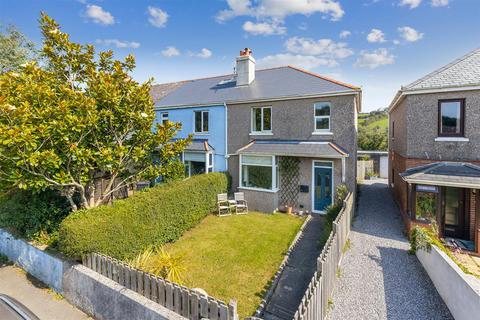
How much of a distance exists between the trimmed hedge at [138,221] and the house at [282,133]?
12.9 feet

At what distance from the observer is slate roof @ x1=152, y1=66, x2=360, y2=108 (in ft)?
48.8

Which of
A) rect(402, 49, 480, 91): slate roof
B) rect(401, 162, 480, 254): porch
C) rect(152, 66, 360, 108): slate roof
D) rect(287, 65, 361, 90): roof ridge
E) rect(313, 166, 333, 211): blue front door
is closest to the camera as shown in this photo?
rect(401, 162, 480, 254): porch

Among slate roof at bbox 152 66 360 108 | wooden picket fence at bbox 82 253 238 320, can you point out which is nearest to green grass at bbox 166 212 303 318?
wooden picket fence at bbox 82 253 238 320

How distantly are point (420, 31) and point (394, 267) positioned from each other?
41.1ft

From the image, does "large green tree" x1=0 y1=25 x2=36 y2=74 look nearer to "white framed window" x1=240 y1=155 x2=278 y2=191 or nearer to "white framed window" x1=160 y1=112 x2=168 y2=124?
"white framed window" x1=160 y1=112 x2=168 y2=124

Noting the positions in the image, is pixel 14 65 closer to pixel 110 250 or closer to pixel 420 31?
pixel 110 250

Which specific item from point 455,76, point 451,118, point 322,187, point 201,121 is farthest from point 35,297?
point 455,76

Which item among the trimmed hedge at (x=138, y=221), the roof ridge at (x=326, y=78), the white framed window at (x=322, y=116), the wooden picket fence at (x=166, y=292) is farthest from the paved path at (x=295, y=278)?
the roof ridge at (x=326, y=78)

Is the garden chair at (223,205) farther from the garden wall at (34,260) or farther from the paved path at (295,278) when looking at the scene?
the garden wall at (34,260)

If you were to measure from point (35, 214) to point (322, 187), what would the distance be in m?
14.0

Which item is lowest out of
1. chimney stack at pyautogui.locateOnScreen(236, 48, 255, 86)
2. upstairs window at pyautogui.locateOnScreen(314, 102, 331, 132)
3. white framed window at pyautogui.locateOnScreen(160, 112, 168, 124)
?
upstairs window at pyautogui.locateOnScreen(314, 102, 331, 132)

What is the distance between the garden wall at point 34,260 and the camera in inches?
312

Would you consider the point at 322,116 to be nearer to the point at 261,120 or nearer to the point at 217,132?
the point at 261,120

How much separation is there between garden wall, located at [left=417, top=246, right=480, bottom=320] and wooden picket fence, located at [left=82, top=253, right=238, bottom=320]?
513cm
